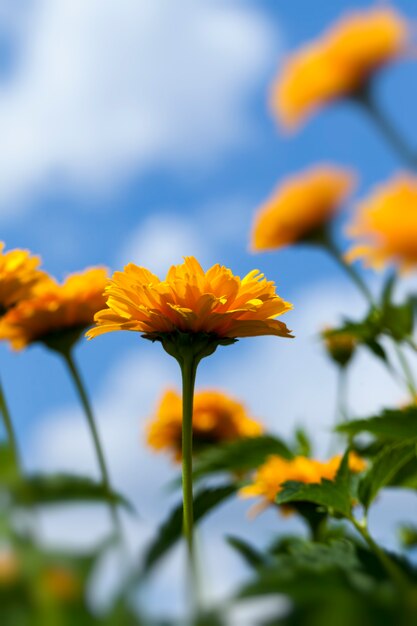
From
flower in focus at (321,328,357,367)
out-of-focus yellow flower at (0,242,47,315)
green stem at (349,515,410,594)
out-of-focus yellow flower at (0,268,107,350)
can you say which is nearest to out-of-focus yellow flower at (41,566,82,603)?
green stem at (349,515,410,594)

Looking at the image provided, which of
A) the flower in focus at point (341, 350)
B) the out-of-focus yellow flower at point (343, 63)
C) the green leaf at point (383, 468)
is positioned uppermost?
the out-of-focus yellow flower at point (343, 63)

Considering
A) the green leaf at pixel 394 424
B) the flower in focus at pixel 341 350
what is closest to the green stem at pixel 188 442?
the green leaf at pixel 394 424

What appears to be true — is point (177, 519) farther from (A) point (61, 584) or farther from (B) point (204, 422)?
(B) point (204, 422)

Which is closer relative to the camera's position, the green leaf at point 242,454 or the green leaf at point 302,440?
the green leaf at point 242,454

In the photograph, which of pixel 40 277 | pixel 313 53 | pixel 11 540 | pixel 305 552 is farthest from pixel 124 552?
pixel 313 53

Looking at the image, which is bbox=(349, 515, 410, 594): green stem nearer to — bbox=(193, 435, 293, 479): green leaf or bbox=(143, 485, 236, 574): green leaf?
bbox=(143, 485, 236, 574): green leaf

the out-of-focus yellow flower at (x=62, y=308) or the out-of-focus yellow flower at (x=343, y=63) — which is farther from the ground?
the out-of-focus yellow flower at (x=343, y=63)

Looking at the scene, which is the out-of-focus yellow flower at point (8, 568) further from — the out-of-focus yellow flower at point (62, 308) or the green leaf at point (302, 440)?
the green leaf at point (302, 440)

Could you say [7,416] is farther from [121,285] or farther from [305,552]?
[305,552]
